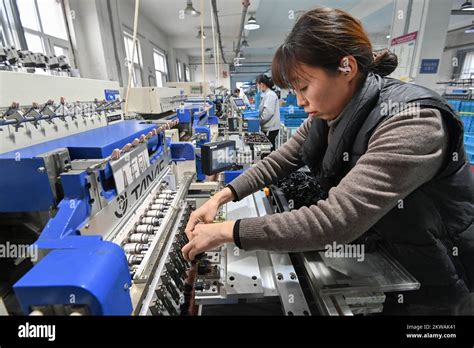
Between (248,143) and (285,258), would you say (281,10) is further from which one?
(285,258)

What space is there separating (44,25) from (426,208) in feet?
15.1

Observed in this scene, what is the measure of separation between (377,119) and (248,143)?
183cm

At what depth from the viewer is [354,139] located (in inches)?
30.0

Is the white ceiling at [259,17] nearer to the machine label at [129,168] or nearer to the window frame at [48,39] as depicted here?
the window frame at [48,39]

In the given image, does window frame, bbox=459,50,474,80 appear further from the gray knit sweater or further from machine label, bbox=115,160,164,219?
machine label, bbox=115,160,164,219

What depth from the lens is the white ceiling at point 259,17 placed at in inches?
232

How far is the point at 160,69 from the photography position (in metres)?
8.55

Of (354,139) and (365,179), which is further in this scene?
(354,139)

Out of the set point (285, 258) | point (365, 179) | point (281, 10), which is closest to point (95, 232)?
point (285, 258)

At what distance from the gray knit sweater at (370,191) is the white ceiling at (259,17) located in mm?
4834

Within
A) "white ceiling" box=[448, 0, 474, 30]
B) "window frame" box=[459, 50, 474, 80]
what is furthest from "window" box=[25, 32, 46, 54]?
"window frame" box=[459, 50, 474, 80]

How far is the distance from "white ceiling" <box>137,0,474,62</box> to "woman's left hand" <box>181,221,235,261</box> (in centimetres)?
500
